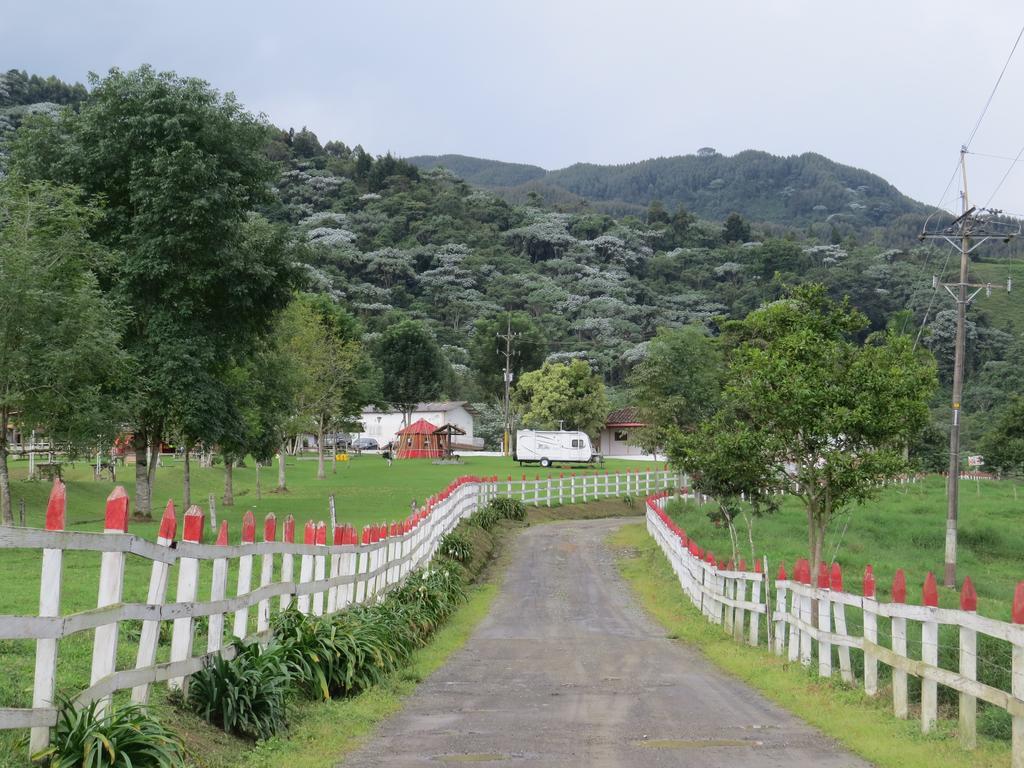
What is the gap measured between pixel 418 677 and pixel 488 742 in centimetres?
372

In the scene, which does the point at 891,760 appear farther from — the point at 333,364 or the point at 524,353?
the point at 524,353

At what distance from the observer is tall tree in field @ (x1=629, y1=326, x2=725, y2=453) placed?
44.3 m

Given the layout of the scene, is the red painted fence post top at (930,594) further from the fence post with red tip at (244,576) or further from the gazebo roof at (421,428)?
the gazebo roof at (421,428)

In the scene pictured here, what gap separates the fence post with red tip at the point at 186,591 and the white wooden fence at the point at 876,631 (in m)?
5.60

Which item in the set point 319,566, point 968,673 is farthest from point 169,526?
point 968,673

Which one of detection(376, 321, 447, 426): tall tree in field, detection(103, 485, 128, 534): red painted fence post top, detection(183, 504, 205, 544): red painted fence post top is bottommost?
detection(183, 504, 205, 544): red painted fence post top

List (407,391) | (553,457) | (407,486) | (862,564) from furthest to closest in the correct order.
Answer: (407,391) < (553,457) < (407,486) < (862,564)

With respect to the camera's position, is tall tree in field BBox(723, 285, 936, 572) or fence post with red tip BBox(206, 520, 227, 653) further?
tall tree in field BBox(723, 285, 936, 572)

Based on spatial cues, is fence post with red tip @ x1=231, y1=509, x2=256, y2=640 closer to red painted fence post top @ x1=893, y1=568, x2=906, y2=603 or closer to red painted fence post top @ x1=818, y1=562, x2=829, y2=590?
red painted fence post top @ x1=893, y1=568, x2=906, y2=603

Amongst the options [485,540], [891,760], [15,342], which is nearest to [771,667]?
[891,760]

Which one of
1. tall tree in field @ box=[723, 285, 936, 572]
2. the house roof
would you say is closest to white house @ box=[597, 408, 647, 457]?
the house roof

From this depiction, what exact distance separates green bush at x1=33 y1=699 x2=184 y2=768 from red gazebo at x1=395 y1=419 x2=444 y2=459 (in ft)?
245

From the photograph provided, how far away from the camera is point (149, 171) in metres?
27.2

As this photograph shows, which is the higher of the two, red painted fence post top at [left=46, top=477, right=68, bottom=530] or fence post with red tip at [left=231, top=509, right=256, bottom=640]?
red painted fence post top at [left=46, top=477, right=68, bottom=530]
